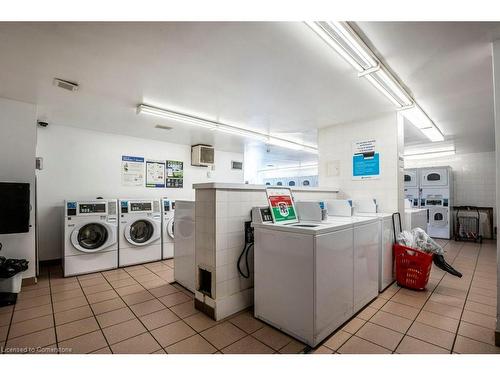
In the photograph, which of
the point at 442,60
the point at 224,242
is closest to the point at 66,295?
the point at 224,242

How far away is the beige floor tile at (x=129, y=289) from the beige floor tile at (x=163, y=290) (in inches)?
7.0

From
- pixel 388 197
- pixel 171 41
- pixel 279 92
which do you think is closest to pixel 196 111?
pixel 279 92

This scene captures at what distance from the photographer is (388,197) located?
3.53 meters

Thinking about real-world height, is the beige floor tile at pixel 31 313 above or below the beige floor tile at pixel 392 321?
below

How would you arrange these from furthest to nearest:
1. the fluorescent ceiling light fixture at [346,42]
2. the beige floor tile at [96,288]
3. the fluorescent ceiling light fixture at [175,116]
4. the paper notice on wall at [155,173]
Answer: the paper notice on wall at [155,173], the fluorescent ceiling light fixture at [175,116], the beige floor tile at [96,288], the fluorescent ceiling light fixture at [346,42]

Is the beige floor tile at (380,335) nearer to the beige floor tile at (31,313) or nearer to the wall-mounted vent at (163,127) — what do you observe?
the beige floor tile at (31,313)

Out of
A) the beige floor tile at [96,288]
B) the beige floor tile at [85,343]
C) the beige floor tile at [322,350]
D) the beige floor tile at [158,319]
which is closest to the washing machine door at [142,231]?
the beige floor tile at [96,288]

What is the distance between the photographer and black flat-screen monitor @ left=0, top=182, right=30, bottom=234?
112 inches

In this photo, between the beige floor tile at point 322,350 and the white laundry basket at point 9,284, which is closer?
the beige floor tile at point 322,350

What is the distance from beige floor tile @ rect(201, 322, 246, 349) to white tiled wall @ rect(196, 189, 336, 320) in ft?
0.48

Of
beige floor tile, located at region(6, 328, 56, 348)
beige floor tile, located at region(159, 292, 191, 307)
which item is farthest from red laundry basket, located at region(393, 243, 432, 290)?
beige floor tile, located at region(6, 328, 56, 348)

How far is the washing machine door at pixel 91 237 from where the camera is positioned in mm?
3555

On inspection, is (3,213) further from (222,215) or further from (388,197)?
(388,197)

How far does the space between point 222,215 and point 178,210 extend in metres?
1.09
